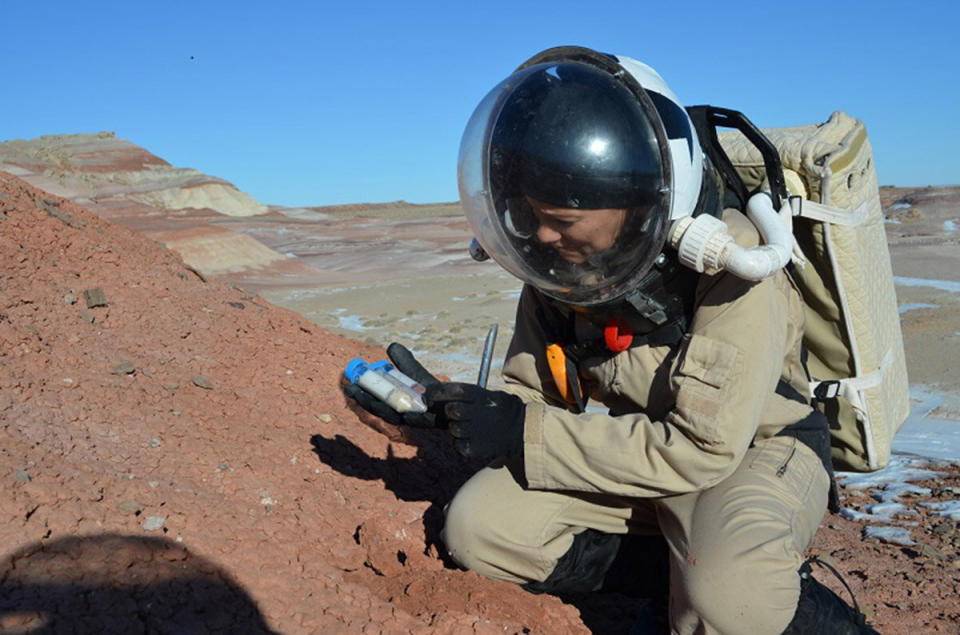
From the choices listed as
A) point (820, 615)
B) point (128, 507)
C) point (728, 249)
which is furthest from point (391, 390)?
point (820, 615)

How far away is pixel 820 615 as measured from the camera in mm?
2119

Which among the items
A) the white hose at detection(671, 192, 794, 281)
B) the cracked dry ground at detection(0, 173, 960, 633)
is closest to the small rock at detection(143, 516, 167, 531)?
the cracked dry ground at detection(0, 173, 960, 633)

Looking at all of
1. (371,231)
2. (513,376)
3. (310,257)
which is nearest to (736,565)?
(513,376)

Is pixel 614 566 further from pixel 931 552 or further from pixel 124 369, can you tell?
pixel 124 369

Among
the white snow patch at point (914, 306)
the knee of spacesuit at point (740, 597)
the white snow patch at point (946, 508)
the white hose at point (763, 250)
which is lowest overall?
the white snow patch at point (914, 306)

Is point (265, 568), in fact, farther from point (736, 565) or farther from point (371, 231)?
point (371, 231)

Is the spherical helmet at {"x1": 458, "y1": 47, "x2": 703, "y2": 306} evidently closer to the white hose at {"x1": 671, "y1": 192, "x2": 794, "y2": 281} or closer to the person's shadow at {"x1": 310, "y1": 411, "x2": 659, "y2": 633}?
the white hose at {"x1": 671, "y1": 192, "x2": 794, "y2": 281}

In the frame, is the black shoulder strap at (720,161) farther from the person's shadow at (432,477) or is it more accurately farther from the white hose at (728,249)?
the person's shadow at (432,477)

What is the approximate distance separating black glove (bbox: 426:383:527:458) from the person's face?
0.40 metres

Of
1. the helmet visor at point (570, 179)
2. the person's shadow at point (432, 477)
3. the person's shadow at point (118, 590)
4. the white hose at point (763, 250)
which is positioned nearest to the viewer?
the person's shadow at point (118, 590)

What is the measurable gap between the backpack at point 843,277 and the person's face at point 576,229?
0.50 m

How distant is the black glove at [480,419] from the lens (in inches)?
85.7

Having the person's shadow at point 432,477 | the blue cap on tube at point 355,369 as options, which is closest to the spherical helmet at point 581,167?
the blue cap on tube at point 355,369

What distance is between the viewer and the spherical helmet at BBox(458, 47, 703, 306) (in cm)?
199
